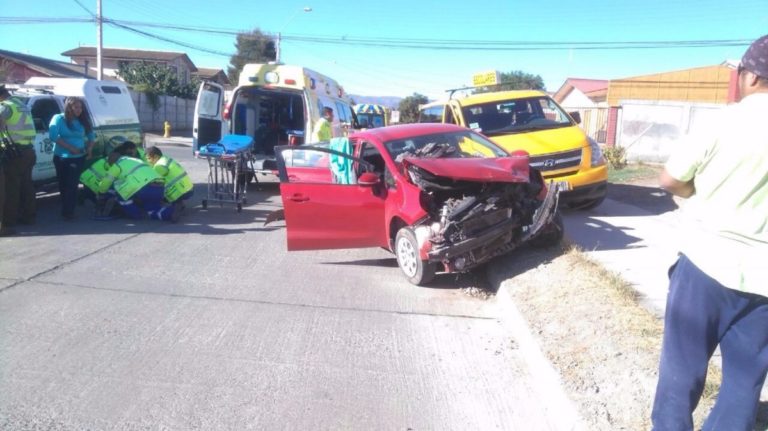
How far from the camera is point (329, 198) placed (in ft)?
23.6

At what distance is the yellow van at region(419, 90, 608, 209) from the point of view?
9.59 m

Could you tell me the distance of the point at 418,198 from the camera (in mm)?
6617

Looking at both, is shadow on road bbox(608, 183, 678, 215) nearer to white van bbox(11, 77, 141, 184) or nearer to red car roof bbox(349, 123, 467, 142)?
red car roof bbox(349, 123, 467, 142)

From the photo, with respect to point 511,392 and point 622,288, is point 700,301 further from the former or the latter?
point 622,288

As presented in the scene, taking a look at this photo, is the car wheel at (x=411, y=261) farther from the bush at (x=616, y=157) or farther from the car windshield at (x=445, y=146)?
the bush at (x=616, y=157)

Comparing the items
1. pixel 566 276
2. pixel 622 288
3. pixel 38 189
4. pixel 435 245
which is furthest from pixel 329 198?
pixel 38 189

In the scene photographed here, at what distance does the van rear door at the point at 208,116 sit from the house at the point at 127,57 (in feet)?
151

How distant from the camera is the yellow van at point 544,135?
9594mm

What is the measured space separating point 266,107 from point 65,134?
6682mm

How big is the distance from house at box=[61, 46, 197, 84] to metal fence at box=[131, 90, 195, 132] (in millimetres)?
16524

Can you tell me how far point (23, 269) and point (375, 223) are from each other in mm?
3920

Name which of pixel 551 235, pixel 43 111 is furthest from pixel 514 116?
pixel 43 111

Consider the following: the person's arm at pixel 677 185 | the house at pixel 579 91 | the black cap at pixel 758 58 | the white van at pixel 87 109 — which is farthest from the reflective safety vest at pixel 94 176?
the house at pixel 579 91

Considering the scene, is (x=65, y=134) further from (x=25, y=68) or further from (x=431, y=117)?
(x=25, y=68)
